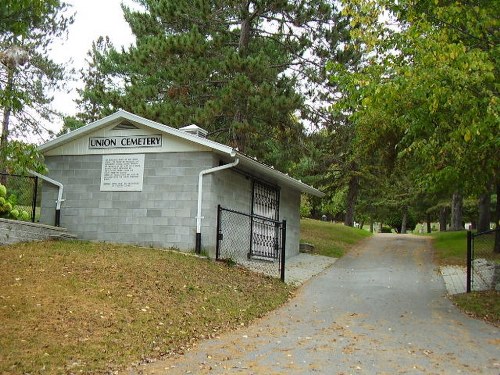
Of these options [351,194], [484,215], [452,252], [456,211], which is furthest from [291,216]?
[351,194]

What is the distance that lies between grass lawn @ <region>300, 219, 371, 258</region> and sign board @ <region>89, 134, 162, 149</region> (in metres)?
8.99

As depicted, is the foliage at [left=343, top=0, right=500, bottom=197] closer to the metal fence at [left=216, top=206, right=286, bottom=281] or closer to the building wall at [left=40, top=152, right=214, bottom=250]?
the metal fence at [left=216, top=206, right=286, bottom=281]

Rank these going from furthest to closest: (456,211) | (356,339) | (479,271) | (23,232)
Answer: (456,211) → (479,271) → (23,232) → (356,339)

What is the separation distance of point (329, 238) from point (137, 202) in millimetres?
13468

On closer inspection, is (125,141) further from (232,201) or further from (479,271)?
(479,271)

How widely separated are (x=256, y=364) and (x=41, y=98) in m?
17.8

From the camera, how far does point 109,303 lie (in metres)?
7.54

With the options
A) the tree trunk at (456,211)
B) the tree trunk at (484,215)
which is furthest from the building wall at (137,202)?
the tree trunk at (456,211)

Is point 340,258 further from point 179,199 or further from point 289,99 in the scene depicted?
point 179,199

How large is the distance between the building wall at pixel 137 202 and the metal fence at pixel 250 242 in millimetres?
832

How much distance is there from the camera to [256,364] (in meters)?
→ 6.04

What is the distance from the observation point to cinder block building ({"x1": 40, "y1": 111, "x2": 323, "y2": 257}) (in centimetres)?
1262

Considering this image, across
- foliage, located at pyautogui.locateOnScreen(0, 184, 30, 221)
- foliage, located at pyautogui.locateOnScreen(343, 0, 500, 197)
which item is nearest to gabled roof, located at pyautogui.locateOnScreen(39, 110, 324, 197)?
foliage, located at pyautogui.locateOnScreen(0, 184, 30, 221)

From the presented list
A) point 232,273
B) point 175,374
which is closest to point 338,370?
point 175,374
